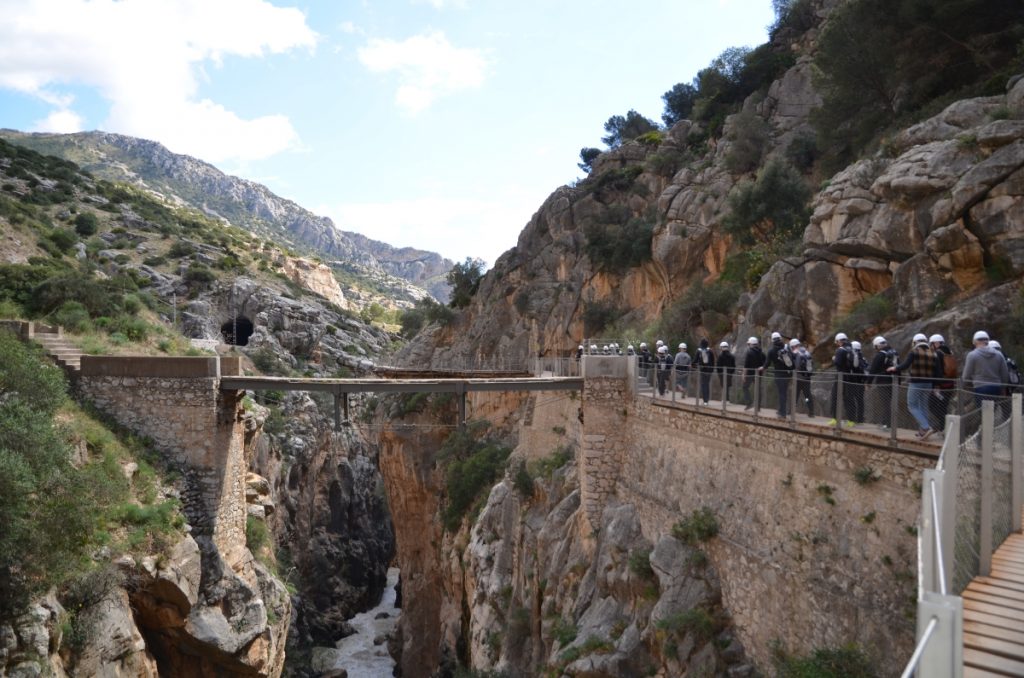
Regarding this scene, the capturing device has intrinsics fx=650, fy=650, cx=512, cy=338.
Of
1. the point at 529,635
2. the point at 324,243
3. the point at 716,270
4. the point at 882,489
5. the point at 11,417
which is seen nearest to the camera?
the point at 882,489

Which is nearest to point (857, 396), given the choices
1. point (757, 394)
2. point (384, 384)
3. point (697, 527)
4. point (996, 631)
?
point (757, 394)

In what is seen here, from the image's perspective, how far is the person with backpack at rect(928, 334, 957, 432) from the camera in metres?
8.50

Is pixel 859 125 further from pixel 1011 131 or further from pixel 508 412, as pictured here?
pixel 508 412

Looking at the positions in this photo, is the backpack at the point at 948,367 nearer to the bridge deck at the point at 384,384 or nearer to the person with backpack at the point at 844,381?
the person with backpack at the point at 844,381

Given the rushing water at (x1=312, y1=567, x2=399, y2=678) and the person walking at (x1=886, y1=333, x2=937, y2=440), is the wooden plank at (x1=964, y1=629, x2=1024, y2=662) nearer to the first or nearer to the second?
the person walking at (x1=886, y1=333, x2=937, y2=440)

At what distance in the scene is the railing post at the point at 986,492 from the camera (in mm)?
5484

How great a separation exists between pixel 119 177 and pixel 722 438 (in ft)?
425

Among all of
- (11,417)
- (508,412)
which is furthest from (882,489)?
(508,412)

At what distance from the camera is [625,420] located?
18891 millimetres

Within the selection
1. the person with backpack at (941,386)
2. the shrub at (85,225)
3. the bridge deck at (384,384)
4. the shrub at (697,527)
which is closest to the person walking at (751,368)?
the shrub at (697,527)

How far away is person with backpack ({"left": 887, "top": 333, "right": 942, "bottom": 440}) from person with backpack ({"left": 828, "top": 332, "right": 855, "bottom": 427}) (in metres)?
0.84

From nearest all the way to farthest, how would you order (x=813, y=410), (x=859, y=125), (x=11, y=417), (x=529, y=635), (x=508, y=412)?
(x=813, y=410), (x=11, y=417), (x=529, y=635), (x=859, y=125), (x=508, y=412)

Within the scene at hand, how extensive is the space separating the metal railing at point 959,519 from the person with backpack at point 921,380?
1.62 meters

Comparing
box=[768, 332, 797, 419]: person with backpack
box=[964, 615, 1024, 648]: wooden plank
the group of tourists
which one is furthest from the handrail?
box=[768, 332, 797, 419]: person with backpack
